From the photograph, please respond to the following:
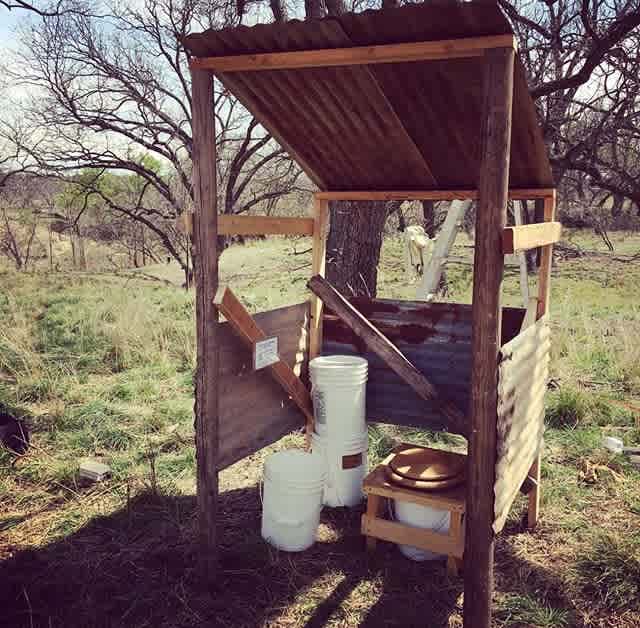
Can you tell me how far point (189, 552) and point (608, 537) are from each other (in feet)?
8.75

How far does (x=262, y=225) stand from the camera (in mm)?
3924

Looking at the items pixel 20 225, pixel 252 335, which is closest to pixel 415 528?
pixel 252 335

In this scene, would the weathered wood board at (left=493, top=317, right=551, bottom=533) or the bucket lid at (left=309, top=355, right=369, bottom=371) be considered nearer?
the weathered wood board at (left=493, top=317, right=551, bottom=533)

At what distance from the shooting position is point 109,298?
11773 millimetres

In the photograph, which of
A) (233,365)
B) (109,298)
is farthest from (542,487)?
(109,298)

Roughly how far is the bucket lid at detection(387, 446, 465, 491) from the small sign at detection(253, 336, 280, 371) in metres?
1.08

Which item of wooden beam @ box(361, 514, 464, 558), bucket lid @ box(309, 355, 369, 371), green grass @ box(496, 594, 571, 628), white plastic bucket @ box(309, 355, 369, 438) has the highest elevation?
bucket lid @ box(309, 355, 369, 371)

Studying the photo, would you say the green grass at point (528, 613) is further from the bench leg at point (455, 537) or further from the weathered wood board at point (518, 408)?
the weathered wood board at point (518, 408)

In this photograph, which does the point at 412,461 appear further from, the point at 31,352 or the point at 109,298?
the point at 109,298

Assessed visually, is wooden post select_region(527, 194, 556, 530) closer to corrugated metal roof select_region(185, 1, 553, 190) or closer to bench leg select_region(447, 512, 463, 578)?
corrugated metal roof select_region(185, 1, 553, 190)

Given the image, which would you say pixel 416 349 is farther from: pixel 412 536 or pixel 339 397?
pixel 412 536

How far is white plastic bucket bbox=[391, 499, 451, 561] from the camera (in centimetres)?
380

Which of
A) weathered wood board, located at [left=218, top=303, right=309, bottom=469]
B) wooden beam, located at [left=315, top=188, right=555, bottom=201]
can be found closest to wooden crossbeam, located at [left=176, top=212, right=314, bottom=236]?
wooden beam, located at [left=315, top=188, right=555, bottom=201]

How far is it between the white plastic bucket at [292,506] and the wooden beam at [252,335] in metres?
0.59
